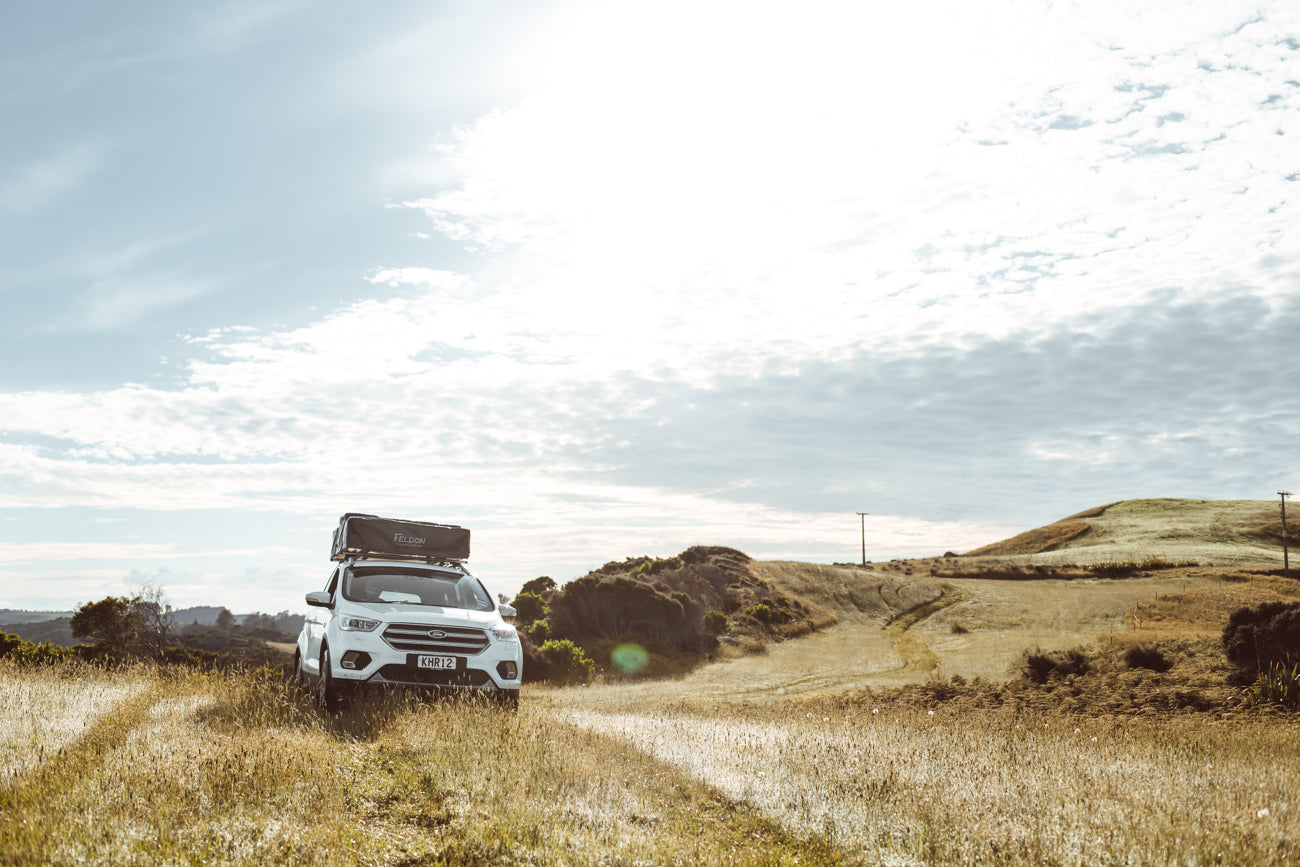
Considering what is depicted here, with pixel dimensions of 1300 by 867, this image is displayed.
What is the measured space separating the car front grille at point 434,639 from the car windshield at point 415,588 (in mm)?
792

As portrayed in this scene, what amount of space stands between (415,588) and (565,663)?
13.5 meters

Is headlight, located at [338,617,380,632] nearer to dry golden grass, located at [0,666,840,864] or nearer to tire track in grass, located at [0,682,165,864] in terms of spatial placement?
dry golden grass, located at [0,666,840,864]

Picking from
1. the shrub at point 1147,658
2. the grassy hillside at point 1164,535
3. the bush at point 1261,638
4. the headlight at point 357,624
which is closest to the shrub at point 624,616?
the shrub at point 1147,658

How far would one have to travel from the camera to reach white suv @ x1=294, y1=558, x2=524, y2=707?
431 inches

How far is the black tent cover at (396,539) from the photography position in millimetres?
14203

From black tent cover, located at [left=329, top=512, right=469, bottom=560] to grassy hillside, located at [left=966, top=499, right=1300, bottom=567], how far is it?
49841 mm

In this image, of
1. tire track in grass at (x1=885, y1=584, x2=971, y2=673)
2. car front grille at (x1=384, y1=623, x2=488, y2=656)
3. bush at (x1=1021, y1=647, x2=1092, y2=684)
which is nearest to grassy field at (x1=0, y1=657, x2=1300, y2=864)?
car front grille at (x1=384, y1=623, x2=488, y2=656)

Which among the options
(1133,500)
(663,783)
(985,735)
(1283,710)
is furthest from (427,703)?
(1133,500)

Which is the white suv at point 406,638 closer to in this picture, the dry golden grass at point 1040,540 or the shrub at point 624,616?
the shrub at point 624,616

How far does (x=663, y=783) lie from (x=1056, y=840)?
3.77m

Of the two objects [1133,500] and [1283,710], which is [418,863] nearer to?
[1283,710]

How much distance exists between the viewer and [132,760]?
7.74 meters

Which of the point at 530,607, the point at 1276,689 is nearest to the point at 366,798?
the point at 1276,689

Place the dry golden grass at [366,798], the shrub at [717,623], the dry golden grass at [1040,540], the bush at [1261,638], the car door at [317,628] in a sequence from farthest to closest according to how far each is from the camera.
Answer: the dry golden grass at [1040,540]
the shrub at [717,623]
the bush at [1261,638]
the car door at [317,628]
the dry golden grass at [366,798]
